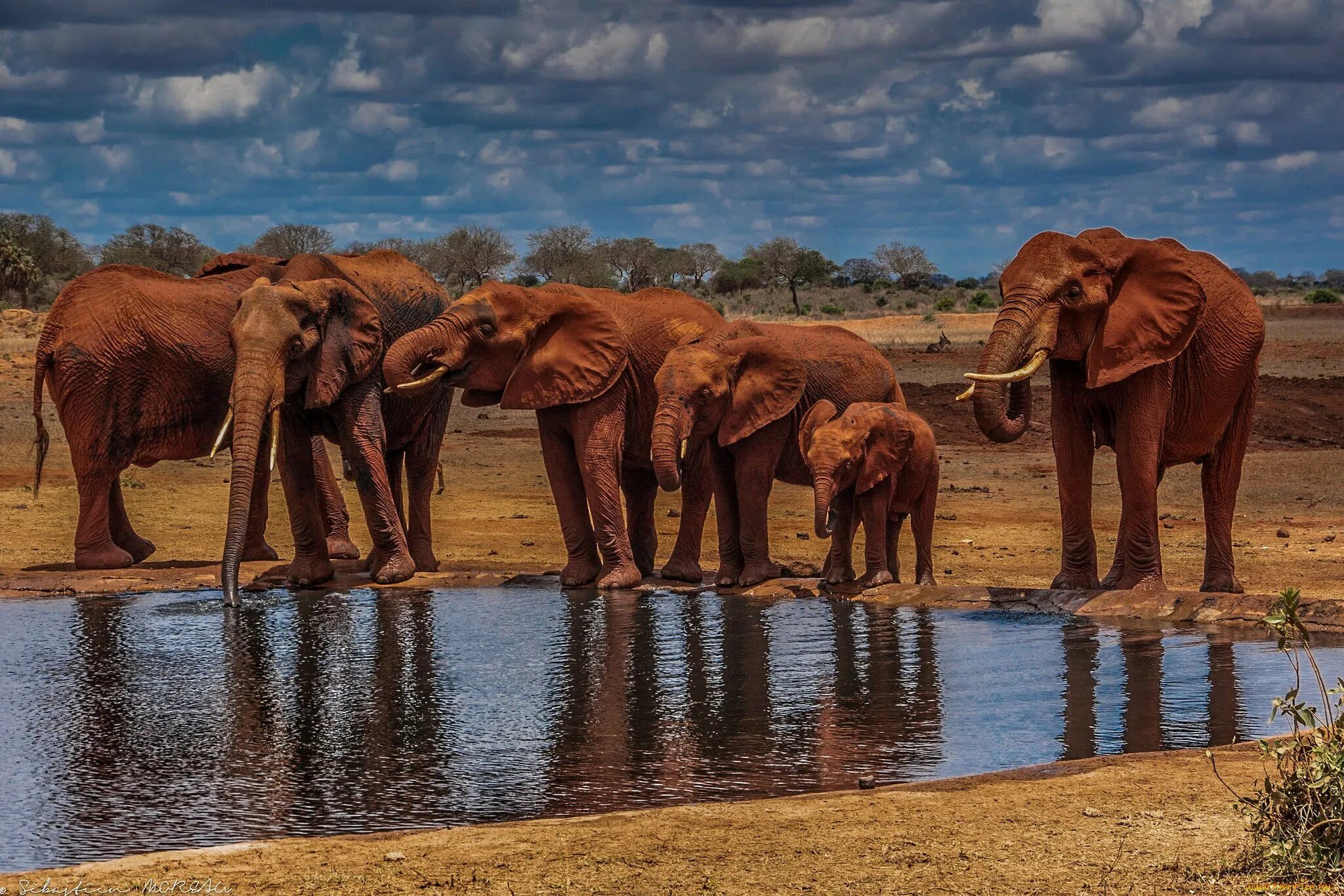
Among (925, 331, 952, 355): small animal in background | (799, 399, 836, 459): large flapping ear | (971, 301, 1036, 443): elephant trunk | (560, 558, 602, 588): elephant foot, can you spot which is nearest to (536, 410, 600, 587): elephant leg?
(560, 558, 602, 588): elephant foot

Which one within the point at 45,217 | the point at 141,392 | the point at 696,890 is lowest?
the point at 696,890

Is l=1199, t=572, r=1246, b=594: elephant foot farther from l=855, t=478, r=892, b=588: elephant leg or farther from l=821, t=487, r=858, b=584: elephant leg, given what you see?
l=821, t=487, r=858, b=584: elephant leg

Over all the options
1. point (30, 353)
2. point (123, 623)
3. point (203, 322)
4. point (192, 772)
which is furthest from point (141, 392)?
point (30, 353)

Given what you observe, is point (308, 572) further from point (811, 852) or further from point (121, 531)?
point (811, 852)

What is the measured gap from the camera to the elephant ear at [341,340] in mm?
14633

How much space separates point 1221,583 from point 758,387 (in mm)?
3912

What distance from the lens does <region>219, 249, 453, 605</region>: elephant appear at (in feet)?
45.7

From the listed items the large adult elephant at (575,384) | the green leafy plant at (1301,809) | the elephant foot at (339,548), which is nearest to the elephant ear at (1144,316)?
the large adult elephant at (575,384)

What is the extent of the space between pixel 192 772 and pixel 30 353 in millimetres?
31705

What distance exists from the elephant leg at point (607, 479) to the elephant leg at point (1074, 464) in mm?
3508

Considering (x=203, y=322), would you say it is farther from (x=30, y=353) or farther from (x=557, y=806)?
(x=30, y=353)

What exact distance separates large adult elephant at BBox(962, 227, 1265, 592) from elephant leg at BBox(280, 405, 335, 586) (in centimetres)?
573

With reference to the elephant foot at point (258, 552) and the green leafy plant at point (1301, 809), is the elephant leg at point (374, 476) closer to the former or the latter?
the elephant foot at point (258, 552)

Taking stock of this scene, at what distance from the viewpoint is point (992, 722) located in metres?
9.17
